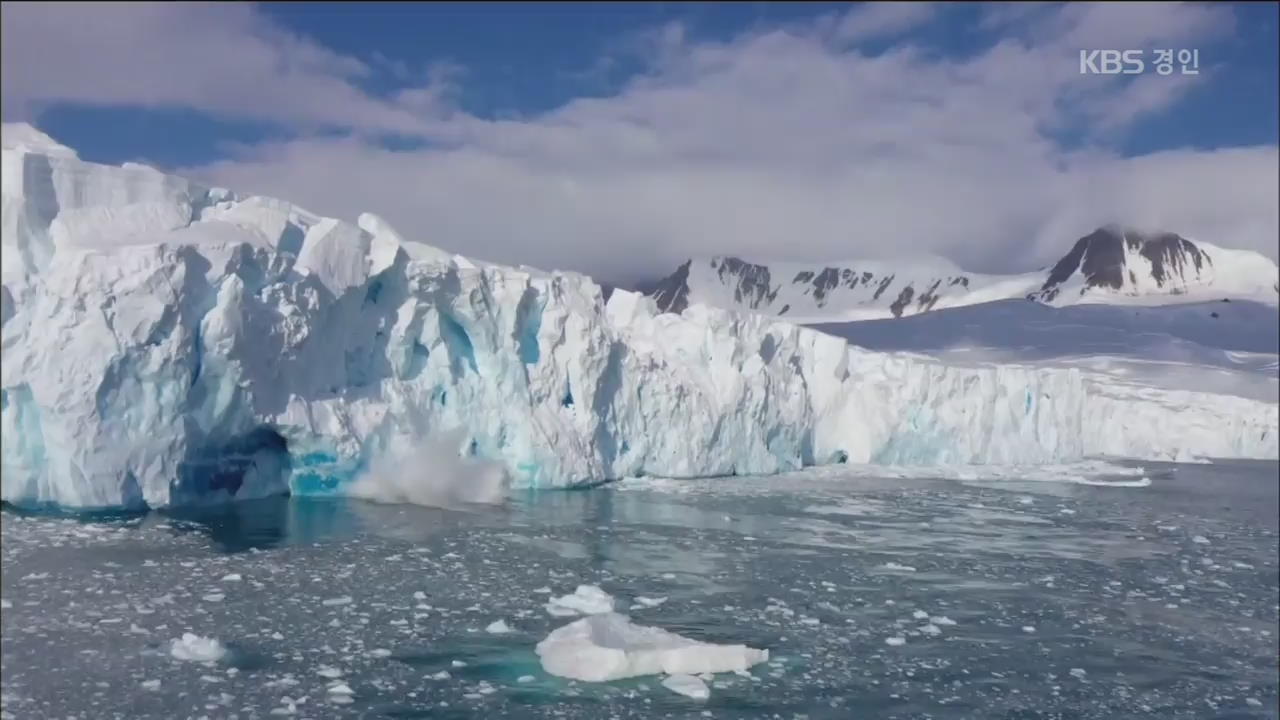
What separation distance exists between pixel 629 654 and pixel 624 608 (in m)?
1.88

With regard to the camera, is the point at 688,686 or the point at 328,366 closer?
the point at 688,686

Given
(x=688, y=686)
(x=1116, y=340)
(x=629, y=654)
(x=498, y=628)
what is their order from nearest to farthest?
(x=688, y=686) → (x=629, y=654) → (x=498, y=628) → (x=1116, y=340)

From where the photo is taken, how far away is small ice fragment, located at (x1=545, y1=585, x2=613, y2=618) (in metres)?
8.73

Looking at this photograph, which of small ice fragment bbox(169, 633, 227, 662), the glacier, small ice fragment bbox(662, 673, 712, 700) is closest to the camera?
small ice fragment bbox(662, 673, 712, 700)

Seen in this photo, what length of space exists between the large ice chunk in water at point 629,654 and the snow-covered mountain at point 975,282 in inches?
1742

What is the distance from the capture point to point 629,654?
7141 mm

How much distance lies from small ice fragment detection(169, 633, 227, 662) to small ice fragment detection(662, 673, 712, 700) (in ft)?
10.9

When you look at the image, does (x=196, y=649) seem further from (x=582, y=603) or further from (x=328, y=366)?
(x=328, y=366)

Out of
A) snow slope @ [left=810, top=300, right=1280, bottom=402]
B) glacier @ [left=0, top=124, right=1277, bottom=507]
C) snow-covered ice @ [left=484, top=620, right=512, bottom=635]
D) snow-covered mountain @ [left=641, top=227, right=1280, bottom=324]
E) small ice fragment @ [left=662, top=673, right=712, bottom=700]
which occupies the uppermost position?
snow-covered mountain @ [left=641, top=227, right=1280, bottom=324]

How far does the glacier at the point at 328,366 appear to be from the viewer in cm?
1229

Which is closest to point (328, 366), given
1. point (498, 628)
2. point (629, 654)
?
point (498, 628)

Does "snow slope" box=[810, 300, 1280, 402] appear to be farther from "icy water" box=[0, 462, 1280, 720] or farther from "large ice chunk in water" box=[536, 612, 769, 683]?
"large ice chunk in water" box=[536, 612, 769, 683]

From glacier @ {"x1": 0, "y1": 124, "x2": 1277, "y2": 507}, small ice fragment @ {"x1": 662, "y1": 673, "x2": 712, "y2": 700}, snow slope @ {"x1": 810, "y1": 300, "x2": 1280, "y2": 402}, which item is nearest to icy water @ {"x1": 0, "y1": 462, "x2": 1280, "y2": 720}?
small ice fragment @ {"x1": 662, "y1": 673, "x2": 712, "y2": 700}

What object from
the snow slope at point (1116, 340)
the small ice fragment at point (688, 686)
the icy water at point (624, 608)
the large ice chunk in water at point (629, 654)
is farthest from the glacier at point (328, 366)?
the snow slope at point (1116, 340)
